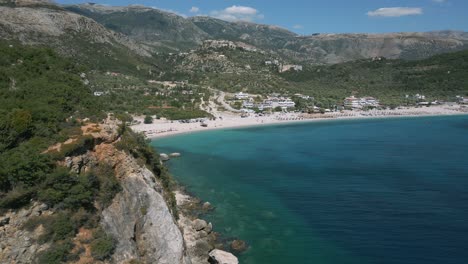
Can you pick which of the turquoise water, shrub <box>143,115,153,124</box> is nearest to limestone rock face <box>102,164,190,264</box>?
the turquoise water

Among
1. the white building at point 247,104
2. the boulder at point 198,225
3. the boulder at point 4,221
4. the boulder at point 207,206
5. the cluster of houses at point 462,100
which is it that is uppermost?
the boulder at point 4,221

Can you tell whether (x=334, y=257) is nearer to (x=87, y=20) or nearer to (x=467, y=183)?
(x=467, y=183)

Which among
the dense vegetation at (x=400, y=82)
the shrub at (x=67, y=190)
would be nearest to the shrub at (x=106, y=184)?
the shrub at (x=67, y=190)

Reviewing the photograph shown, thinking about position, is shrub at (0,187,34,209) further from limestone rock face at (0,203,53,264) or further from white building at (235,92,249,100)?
white building at (235,92,249,100)

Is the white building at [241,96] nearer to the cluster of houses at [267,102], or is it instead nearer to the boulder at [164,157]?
the cluster of houses at [267,102]

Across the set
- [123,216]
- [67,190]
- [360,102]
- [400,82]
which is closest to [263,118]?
[360,102]

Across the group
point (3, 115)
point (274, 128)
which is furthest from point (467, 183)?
point (274, 128)

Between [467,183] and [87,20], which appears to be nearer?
[467,183]

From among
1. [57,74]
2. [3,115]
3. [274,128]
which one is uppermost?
[57,74]
